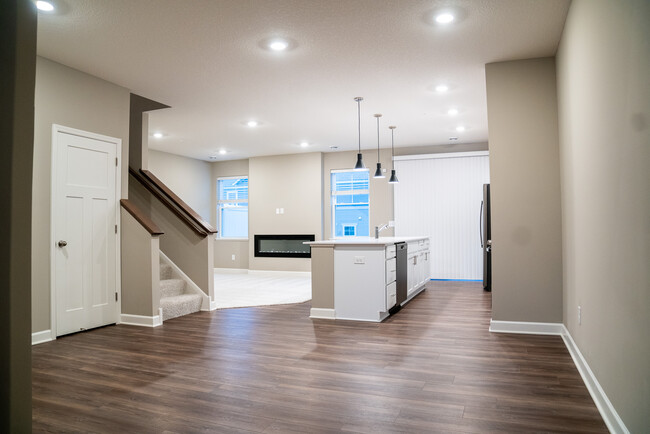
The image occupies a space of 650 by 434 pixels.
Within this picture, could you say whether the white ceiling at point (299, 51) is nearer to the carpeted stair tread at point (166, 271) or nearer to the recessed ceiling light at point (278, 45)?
the recessed ceiling light at point (278, 45)

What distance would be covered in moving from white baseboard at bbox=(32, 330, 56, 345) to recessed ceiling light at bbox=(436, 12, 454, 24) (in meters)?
4.24

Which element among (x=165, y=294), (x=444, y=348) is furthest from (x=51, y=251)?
(x=444, y=348)

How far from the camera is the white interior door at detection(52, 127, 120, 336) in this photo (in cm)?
413

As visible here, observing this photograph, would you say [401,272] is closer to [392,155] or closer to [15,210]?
[392,155]

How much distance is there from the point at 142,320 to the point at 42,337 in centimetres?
93

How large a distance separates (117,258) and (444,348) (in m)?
3.43

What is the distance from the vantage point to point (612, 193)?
214 cm

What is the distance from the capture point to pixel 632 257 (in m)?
1.84

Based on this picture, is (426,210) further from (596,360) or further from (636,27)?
(636,27)

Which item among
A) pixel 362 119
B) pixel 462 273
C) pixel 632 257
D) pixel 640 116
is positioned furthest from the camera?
pixel 462 273

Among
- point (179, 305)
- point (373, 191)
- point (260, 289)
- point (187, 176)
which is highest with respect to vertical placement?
point (187, 176)

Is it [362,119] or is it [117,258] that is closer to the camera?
[117,258]

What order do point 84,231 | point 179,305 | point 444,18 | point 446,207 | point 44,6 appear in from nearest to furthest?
point 44,6 < point 444,18 < point 84,231 < point 179,305 < point 446,207

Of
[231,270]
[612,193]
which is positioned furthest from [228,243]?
[612,193]
